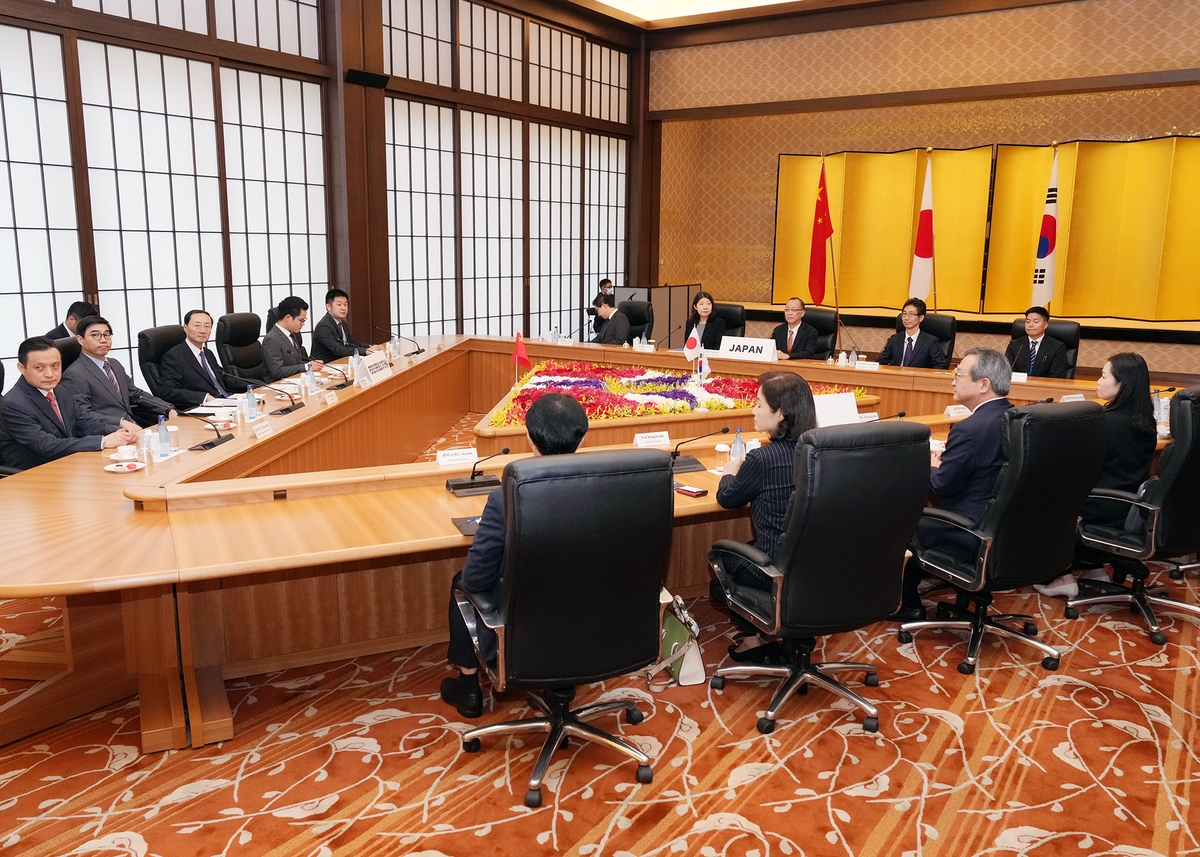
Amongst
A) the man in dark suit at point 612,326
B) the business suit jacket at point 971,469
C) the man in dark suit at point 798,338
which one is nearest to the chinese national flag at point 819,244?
the man in dark suit at point 798,338

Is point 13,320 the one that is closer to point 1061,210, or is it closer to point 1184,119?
point 1061,210

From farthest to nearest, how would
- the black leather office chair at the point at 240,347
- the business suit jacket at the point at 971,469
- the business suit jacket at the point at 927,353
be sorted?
the business suit jacket at the point at 927,353 → the black leather office chair at the point at 240,347 → the business suit jacket at the point at 971,469

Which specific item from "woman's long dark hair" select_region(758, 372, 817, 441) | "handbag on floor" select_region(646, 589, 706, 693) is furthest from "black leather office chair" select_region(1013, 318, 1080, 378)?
"handbag on floor" select_region(646, 589, 706, 693)

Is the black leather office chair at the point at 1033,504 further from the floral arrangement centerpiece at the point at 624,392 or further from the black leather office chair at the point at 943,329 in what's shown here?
the black leather office chair at the point at 943,329

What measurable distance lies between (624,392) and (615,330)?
263 centimetres

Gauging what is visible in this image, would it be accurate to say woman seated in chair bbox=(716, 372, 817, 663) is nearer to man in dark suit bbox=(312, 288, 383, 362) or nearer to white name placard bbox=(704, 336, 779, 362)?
white name placard bbox=(704, 336, 779, 362)

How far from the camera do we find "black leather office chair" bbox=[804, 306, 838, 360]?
23.0ft

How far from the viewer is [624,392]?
212 inches

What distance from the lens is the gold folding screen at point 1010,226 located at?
837 centimetres

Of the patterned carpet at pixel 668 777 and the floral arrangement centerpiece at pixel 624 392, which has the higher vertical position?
the floral arrangement centerpiece at pixel 624 392

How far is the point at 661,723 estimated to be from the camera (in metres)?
2.75

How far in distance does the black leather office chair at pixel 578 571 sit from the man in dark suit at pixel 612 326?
18.8ft

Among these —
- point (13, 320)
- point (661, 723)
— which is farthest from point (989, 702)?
point (13, 320)

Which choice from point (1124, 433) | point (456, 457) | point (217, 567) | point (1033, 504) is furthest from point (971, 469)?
point (217, 567)
